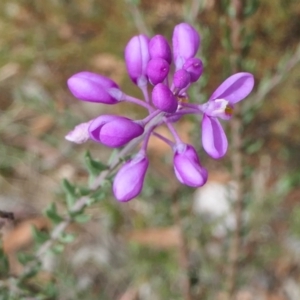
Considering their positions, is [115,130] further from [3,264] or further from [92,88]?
[3,264]

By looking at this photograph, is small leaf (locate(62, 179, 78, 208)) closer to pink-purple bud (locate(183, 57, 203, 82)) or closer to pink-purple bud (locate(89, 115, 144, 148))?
pink-purple bud (locate(89, 115, 144, 148))

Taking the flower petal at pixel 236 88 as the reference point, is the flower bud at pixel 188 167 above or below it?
below

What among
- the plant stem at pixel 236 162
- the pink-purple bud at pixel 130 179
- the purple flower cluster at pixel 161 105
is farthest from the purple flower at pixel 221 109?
the plant stem at pixel 236 162

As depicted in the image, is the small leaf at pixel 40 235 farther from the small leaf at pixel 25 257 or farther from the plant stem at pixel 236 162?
the plant stem at pixel 236 162

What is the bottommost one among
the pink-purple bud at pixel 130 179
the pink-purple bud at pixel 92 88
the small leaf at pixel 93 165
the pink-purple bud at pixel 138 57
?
the pink-purple bud at pixel 130 179

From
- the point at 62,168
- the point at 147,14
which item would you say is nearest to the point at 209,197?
the point at 62,168

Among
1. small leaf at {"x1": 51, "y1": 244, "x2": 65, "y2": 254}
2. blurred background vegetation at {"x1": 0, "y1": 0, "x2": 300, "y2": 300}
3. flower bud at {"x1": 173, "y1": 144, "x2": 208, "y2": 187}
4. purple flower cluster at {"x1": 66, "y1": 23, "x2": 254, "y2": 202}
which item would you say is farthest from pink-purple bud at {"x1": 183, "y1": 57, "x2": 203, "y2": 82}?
blurred background vegetation at {"x1": 0, "y1": 0, "x2": 300, "y2": 300}

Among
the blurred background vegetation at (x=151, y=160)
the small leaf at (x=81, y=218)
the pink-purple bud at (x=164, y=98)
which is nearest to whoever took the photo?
the pink-purple bud at (x=164, y=98)
